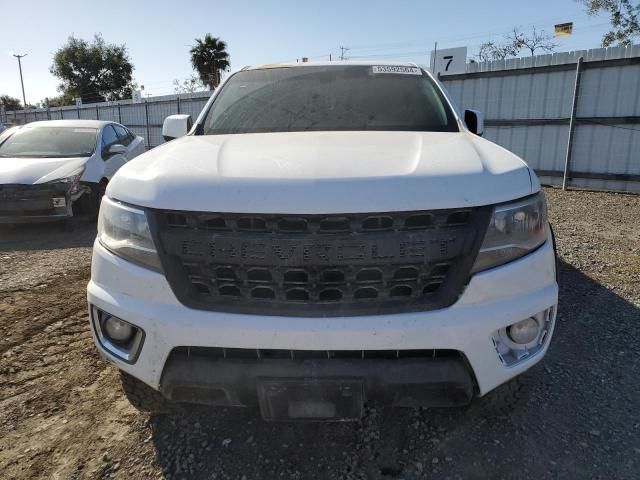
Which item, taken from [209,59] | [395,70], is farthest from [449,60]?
[209,59]

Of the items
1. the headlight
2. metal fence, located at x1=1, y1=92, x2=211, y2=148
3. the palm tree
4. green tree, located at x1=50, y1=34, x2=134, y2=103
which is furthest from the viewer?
green tree, located at x1=50, y1=34, x2=134, y2=103

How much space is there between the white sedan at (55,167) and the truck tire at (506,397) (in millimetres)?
5601

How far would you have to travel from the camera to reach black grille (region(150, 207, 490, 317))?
63.6 inches

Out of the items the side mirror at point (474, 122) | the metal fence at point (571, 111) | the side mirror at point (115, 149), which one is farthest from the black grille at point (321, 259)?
the metal fence at point (571, 111)

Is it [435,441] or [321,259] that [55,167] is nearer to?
[321,259]

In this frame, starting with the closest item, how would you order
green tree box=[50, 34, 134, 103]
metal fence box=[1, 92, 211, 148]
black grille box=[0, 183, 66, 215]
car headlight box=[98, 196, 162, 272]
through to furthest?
car headlight box=[98, 196, 162, 272]
black grille box=[0, 183, 66, 215]
metal fence box=[1, 92, 211, 148]
green tree box=[50, 34, 134, 103]

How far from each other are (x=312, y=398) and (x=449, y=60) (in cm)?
1199

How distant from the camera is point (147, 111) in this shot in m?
A: 20.5

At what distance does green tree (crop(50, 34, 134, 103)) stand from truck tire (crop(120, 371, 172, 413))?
55.4 metres

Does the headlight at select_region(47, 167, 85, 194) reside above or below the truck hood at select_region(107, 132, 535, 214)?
below

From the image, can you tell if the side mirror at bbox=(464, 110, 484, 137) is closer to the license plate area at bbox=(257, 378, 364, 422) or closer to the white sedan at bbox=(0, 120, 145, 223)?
the license plate area at bbox=(257, 378, 364, 422)

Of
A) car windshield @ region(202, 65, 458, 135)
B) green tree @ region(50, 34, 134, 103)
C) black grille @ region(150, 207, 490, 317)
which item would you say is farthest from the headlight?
green tree @ region(50, 34, 134, 103)

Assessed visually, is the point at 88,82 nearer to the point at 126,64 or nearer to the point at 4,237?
the point at 126,64

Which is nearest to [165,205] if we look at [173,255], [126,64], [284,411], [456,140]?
[173,255]
